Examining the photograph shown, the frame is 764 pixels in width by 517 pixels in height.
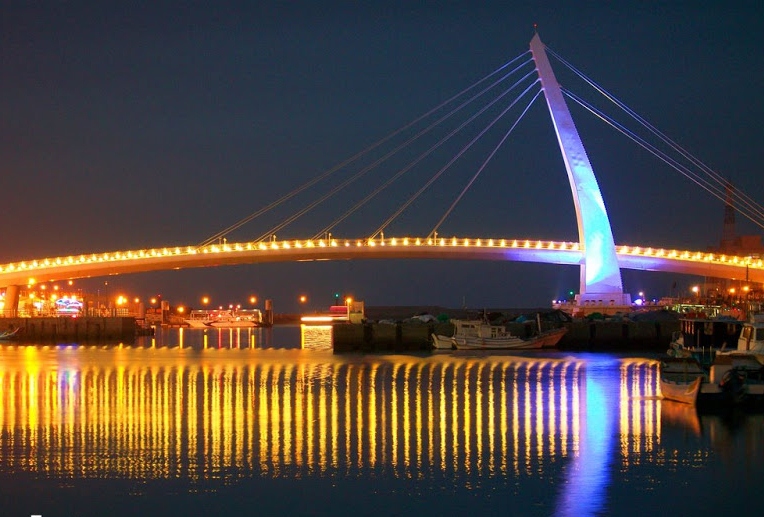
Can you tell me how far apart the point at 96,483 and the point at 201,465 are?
78.0 inches

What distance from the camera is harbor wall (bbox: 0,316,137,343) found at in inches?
2512

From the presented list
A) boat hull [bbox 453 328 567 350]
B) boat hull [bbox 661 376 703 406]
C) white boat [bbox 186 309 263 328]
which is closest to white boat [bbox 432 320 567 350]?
boat hull [bbox 453 328 567 350]

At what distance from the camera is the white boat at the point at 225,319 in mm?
96312

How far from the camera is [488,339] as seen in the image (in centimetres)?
4991

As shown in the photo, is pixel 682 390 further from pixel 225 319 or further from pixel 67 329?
pixel 225 319

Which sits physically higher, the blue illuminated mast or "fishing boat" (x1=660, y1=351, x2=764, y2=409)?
the blue illuminated mast

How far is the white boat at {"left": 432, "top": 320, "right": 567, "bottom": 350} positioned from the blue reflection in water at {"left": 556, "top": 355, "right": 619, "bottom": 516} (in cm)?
1635

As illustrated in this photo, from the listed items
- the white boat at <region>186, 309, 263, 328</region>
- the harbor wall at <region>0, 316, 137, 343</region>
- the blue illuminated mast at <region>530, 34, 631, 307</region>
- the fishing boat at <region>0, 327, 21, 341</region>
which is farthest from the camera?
the white boat at <region>186, 309, 263, 328</region>

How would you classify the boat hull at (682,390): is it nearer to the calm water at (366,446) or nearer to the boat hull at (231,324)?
the calm water at (366,446)

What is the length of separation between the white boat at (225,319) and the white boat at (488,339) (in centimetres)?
4681

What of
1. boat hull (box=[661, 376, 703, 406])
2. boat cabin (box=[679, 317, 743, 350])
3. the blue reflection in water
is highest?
boat cabin (box=[679, 317, 743, 350])

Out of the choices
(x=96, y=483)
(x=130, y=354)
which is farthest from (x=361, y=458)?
(x=130, y=354)

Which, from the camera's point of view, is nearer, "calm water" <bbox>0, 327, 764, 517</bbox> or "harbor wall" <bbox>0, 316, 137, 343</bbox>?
"calm water" <bbox>0, 327, 764, 517</bbox>

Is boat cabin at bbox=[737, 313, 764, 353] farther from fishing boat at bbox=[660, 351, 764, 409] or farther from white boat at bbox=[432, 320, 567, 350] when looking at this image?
white boat at bbox=[432, 320, 567, 350]
